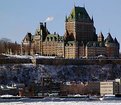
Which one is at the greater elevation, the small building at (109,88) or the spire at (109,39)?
the spire at (109,39)

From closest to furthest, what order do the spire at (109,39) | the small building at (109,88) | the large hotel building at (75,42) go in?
the small building at (109,88) → the large hotel building at (75,42) → the spire at (109,39)

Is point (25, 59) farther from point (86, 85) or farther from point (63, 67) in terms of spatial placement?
point (86, 85)

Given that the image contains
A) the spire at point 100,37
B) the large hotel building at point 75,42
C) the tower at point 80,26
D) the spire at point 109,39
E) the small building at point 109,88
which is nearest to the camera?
the small building at point 109,88

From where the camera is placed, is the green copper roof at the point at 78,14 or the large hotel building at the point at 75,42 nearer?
the large hotel building at the point at 75,42

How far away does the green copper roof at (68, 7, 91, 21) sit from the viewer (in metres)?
159

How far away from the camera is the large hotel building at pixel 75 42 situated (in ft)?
510

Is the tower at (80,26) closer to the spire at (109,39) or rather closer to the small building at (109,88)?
the spire at (109,39)

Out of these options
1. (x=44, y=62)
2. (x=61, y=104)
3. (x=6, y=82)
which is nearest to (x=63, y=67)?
(x=44, y=62)

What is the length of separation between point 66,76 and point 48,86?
1939 cm

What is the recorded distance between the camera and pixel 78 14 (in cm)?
16025

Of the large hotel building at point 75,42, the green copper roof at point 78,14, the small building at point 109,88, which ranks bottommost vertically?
the small building at point 109,88

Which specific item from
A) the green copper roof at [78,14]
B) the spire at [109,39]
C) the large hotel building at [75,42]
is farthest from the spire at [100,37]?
the green copper roof at [78,14]

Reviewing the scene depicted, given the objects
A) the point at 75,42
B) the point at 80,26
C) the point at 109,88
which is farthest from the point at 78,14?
the point at 109,88

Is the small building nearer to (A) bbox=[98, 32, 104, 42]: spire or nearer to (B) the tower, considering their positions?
(B) the tower
